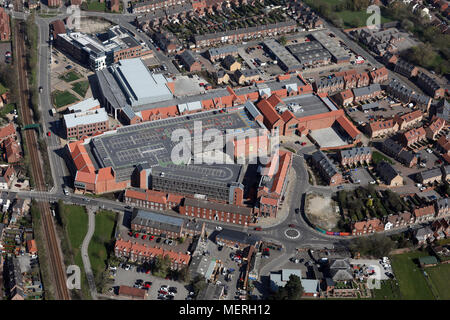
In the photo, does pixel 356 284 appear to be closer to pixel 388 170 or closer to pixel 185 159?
pixel 388 170

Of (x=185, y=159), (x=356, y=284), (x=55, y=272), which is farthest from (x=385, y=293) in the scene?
(x=55, y=272)

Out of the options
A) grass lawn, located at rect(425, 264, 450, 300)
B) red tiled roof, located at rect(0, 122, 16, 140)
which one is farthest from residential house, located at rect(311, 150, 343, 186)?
red tiled roof, located at rect(0, 122, 16, 140)

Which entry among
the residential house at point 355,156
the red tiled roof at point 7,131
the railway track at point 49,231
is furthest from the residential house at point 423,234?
the red tiled roof at point 7,131

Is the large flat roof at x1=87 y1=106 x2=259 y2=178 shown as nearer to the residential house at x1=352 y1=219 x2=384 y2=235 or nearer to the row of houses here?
the residential house at x1=352 y1=219 x2=384 y2=235

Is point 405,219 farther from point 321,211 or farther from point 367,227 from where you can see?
point 321,211

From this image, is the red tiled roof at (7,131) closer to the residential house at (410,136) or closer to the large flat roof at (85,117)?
the large flat roof at (85,117)

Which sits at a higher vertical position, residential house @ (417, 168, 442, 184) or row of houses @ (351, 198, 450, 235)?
residential house @ (417, 168, 442, 184)

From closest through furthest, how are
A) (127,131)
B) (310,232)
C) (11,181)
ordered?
(310,232), (11,181), (127,131)
